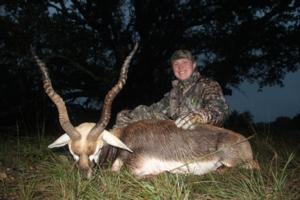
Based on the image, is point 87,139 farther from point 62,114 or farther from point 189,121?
point 189,121

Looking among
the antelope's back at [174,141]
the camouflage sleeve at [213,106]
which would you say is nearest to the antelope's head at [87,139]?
the antelope's back at [174,141]

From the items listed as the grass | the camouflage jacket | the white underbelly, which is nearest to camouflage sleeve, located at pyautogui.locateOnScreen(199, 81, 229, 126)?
the camouflage jacket

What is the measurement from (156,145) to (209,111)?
754 mm

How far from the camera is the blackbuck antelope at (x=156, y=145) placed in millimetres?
4359

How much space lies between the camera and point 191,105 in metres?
5.47

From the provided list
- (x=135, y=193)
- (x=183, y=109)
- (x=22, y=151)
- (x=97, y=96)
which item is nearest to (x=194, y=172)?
(x=135, y=193)

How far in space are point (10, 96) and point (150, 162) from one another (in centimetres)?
884

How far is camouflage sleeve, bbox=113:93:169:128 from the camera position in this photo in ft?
18.1

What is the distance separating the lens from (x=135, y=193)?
3508mm

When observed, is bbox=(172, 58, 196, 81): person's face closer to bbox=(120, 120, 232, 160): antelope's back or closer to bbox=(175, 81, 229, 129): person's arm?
bbox=(175, 81, 229, 129): person's arm

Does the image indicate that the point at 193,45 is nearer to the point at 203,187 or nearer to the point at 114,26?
the point at 114,26

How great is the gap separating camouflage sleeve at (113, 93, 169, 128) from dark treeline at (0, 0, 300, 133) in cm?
502

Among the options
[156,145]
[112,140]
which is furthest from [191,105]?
[112,140]

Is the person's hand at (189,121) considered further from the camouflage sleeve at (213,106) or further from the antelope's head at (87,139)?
the antelope's head at (87,139)
